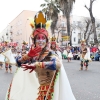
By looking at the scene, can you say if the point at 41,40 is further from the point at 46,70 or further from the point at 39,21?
the point at 46,70

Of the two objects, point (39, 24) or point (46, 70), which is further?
point (39, 24)

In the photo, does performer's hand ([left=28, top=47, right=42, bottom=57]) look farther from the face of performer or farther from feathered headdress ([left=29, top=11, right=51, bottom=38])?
feathered headdress ([left=29, top=11, right=51, bottom=38])

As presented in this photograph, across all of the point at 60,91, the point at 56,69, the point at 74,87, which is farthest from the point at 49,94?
the point at 74,87

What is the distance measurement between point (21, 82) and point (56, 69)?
57.0 inches

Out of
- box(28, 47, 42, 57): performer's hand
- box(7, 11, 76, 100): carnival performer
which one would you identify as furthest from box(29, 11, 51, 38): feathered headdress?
box(28, 47, 42, 57): performer's hand

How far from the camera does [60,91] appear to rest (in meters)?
3.06

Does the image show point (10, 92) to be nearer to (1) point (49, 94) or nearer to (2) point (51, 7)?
(1) point (49, 94)

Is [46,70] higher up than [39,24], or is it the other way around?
[39,24]

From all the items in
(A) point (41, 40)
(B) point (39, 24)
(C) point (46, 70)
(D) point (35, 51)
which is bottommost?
(C) point (46, 70)

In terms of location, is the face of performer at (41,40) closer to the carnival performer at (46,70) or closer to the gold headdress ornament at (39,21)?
the carnival performer at (46,70)

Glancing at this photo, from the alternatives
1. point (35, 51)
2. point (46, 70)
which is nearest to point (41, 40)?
point (35, 51)

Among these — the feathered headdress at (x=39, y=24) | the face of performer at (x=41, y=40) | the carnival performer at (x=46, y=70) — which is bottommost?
the carnival performer at (x=46, y=70)

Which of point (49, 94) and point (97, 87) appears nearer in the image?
point (49, 94)

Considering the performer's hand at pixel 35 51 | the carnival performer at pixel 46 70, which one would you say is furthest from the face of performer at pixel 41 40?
the performer's hand at pixel 35 51
